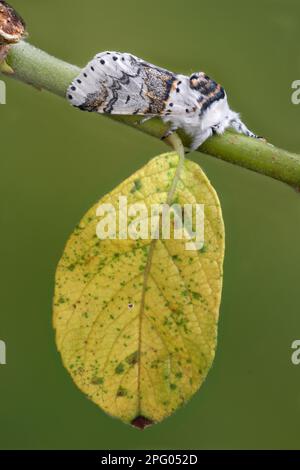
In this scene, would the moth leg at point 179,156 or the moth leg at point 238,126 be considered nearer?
the moth leg at point 179,156

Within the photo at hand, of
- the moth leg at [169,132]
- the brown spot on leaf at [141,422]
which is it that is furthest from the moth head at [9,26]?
the brown spot on leaf at [141,422]

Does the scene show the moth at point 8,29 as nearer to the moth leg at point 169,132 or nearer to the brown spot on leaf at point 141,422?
the moth leg at point 169,132

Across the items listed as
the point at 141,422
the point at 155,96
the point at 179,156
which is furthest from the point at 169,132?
the point at 141,422

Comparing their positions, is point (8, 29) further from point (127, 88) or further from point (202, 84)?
point (202, 84)

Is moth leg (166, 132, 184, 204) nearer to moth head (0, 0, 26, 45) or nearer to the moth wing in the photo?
the moth wing

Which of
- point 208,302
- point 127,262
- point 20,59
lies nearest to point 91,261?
point 127,262

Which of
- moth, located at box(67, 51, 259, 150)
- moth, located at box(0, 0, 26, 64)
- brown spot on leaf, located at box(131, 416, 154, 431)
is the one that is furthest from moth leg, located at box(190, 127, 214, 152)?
brown spot on leaf, located at box(131, 416, 154, 431)

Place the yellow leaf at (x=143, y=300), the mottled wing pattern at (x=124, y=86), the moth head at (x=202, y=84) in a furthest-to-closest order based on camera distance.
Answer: the moth head at (x=202, y=84), the mottled wing pattern at (x=124, y=86), the yellow leaf at (x=143, y=300)

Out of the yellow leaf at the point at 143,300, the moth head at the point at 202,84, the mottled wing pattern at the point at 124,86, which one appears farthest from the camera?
the moth head at the point at 202,84
